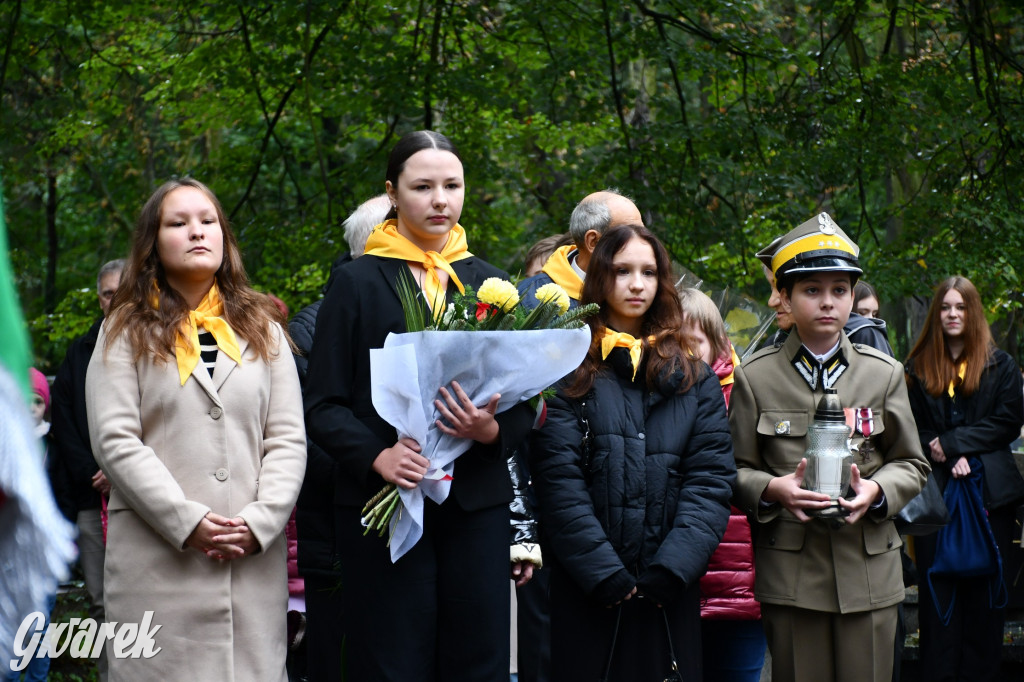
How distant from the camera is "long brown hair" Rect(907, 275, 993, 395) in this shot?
6922mm

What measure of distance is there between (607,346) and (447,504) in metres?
0.89

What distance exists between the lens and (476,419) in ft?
11.9

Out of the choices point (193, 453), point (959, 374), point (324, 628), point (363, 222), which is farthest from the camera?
point (959, 374)

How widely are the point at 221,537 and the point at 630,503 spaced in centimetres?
137

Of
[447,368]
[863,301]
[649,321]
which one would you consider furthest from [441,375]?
[863,301]

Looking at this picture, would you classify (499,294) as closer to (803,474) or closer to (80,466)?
(803,474)

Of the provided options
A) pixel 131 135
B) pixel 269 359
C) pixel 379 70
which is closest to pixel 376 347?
pixel 269 359

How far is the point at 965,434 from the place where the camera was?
269 inches

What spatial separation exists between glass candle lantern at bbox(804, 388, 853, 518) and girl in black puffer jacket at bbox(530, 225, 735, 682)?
0.34 metres

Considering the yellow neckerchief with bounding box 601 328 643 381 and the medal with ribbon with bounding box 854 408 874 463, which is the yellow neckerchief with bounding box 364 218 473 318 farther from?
the medal with ribbon with bounding box 854 408 874 463

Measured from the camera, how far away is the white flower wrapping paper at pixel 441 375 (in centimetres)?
361

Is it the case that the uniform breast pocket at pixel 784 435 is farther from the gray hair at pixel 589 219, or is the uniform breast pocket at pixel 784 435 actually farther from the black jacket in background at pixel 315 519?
the black jacket in background at pixel 315 519

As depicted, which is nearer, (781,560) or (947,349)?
(781,560)

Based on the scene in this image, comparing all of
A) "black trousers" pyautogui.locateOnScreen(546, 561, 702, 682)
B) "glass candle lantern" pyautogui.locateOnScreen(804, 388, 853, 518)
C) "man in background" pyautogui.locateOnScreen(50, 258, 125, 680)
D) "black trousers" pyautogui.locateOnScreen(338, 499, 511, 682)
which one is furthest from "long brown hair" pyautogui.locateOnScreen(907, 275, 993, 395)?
"man in background" pyautogui.locateOnScreen(50, 258, 125, 680)
